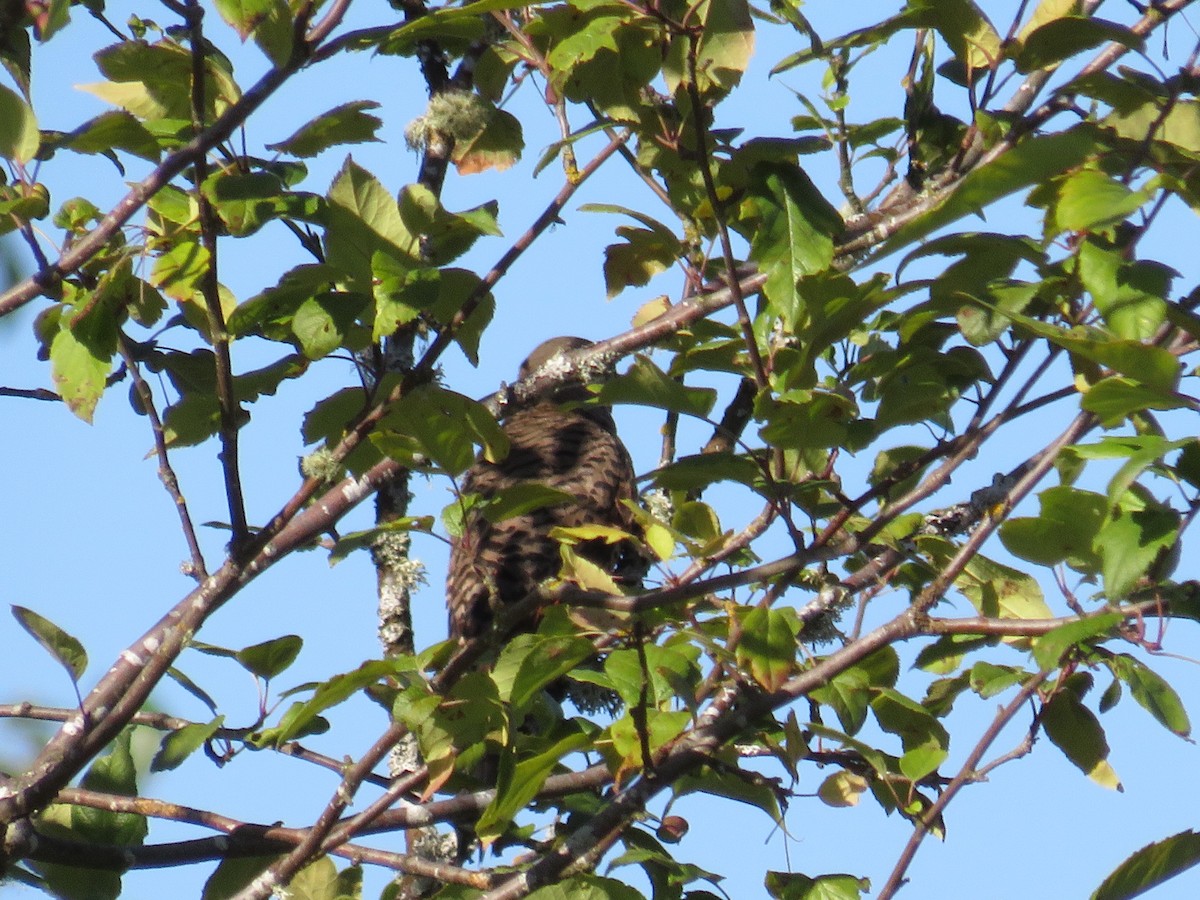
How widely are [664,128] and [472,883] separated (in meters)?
1.28

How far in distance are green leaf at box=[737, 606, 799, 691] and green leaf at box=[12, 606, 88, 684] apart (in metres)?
1.15

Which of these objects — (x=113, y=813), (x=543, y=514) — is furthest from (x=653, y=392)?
(x=543, y=514)

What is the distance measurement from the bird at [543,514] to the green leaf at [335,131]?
→ 5.13ft

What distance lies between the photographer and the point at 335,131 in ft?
6.59

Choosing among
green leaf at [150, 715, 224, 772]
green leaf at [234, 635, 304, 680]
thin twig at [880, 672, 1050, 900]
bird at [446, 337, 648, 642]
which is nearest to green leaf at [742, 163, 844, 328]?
thin twig at [880, 672, 1050, 900]

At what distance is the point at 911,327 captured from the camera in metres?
1.90

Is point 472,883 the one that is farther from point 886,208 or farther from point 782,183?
point 886,208

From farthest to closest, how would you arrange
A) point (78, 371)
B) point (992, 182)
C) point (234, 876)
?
point (234, 876), point (78, 371), point (992, 182)

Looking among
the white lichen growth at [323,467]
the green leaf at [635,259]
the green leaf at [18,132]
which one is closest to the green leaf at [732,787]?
the white lichen growth at [323,467]

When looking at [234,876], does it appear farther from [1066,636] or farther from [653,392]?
[1066,636]

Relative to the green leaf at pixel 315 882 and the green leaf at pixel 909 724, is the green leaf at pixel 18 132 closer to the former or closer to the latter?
the green leaf at pixel 315 882

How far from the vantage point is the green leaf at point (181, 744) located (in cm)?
235

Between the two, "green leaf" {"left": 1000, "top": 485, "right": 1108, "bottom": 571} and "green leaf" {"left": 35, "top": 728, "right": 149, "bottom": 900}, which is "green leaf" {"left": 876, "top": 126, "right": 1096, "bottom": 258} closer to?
"green leaf" {"left": 1000, "top": 485, "right": 1108, "bottom": 571}

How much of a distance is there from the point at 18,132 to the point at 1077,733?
6.38 feet
